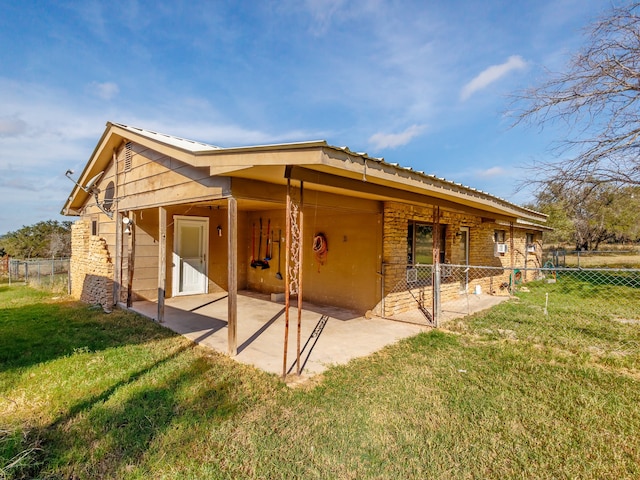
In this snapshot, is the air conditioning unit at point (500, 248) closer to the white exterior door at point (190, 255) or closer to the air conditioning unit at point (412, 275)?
the air conditioning unit at point (412, 275)

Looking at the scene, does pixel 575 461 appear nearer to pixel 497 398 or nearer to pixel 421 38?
pixel 497 398

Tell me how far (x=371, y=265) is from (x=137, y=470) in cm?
524

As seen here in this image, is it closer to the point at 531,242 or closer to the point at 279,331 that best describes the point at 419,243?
the point at 279,331

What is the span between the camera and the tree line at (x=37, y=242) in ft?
61.7

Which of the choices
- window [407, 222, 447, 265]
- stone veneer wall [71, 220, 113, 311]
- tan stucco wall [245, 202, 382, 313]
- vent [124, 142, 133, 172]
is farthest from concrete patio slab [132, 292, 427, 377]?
vent [124, 142, 133, 172]

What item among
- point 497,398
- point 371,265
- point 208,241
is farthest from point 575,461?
point 208,241

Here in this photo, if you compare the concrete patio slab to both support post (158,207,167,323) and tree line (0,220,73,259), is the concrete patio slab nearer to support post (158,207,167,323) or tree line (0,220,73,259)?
support post (158,207,167,323)

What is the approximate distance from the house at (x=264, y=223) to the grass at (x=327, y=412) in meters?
1.20

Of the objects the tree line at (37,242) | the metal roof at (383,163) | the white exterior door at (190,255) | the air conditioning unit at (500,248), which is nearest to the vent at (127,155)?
the metal roof at (383,163)

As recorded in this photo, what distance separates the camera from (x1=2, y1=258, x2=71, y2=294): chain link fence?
1091 cm

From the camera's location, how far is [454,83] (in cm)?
988

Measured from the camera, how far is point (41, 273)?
12.4 m

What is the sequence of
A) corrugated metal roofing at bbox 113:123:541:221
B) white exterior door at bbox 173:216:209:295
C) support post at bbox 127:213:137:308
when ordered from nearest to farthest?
corrugated metal roofing at bbox 113:123:541:221, support post at bbox 127:213:137:308, white exterior door at bbox 173:216:209:295

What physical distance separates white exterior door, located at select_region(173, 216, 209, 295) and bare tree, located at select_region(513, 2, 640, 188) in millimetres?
8875
